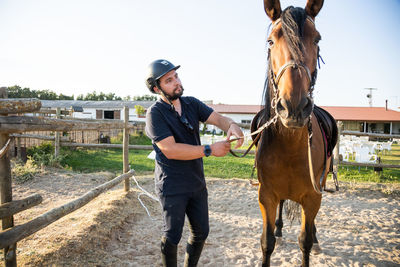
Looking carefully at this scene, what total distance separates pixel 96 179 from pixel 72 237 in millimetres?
3840

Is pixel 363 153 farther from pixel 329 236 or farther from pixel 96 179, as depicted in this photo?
pixel 96 179

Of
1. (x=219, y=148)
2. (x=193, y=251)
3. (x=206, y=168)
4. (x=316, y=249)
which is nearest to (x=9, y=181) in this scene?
(x=193, y=251)

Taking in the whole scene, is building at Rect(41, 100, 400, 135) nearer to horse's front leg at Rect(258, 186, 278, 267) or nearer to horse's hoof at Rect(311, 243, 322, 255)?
horse's hoof at Rect(311, 243, 322, 255)

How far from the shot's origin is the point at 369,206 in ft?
16.9

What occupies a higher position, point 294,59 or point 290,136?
point 294,59

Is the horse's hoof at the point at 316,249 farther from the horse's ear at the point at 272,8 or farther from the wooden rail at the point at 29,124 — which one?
the wooden rail at the point at 29,124

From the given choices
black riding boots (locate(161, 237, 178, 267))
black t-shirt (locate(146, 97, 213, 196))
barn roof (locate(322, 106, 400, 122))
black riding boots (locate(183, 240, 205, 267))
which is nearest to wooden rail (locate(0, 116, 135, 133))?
black t-shirt (locate(146, 97, 213, 196))

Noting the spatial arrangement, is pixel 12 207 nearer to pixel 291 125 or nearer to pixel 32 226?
pixel 32 226

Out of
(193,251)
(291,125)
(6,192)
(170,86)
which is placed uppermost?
(170,86)

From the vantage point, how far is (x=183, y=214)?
208 cm

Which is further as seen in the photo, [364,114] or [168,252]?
[364,114]

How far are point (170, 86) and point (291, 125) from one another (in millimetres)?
1091

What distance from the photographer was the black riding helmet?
6.88 ft

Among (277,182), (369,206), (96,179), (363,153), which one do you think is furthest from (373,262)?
(363,153)
